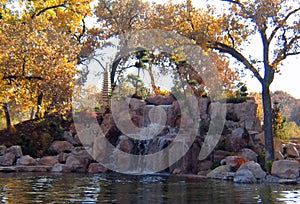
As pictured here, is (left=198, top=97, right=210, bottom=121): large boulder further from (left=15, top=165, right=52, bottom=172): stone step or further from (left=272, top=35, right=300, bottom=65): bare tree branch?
(left=15, top=165, right=52, bottom=172): stone step

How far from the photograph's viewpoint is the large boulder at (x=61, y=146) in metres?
29.7

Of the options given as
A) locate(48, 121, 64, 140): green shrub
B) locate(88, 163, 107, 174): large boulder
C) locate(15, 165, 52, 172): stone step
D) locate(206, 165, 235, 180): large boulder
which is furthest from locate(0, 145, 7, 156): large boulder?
locate(206, 165, 235, 180): large boulder

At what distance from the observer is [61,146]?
97.9ft

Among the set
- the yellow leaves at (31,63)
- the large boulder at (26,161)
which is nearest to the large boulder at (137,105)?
the yellow leaves at (31,63)

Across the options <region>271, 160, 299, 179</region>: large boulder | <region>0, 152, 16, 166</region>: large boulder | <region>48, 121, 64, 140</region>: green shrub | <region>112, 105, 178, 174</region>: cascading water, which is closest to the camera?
<region>271, 160, 299, 179</region>: large boulder

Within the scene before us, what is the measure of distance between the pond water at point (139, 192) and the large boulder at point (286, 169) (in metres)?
2.36

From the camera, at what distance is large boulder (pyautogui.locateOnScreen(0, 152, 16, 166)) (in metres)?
26.9

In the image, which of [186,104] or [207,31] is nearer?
[207,31]

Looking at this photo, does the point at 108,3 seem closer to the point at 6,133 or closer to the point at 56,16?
the point at 56,16

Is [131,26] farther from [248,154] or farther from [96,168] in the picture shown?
[248,154]

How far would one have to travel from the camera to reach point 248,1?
23672 millimetres

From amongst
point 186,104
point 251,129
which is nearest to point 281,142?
point 251,129

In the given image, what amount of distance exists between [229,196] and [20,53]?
1258cm

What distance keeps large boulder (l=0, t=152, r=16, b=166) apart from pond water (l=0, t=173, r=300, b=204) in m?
8.86
